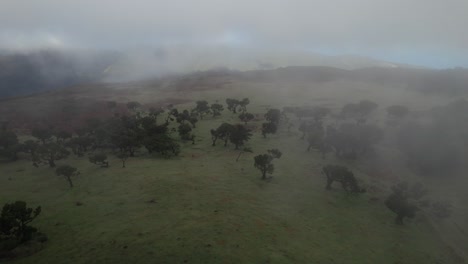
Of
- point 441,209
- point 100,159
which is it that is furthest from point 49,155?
point 441,209

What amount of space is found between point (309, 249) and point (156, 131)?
202ft

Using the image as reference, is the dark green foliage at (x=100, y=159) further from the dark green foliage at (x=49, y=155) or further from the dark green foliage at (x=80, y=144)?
the dark green foliage at (x=80, y=144)

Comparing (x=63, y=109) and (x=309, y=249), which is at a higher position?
(x=63, y=109)

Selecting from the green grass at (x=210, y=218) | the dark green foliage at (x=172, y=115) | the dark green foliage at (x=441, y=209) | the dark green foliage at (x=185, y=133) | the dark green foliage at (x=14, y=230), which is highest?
the dark green foliage at (x=172, y=115)

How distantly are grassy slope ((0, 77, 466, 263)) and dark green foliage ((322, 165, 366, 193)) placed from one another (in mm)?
1634

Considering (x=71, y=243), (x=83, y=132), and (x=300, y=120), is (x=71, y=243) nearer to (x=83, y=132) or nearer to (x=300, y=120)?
(x=83, y=132)

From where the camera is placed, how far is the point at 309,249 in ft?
134

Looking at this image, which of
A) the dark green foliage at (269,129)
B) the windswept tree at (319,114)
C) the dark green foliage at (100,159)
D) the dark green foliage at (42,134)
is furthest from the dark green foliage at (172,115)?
the windswept tree at (319,114)

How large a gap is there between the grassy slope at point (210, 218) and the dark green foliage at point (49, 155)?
350 cm

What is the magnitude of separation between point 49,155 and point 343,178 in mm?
65368

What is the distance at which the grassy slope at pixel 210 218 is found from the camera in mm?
38562

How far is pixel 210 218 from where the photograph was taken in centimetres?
4534

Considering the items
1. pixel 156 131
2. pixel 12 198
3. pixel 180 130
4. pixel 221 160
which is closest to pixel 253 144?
pixel 221 160

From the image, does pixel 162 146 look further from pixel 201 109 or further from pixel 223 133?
pixel 201 109
